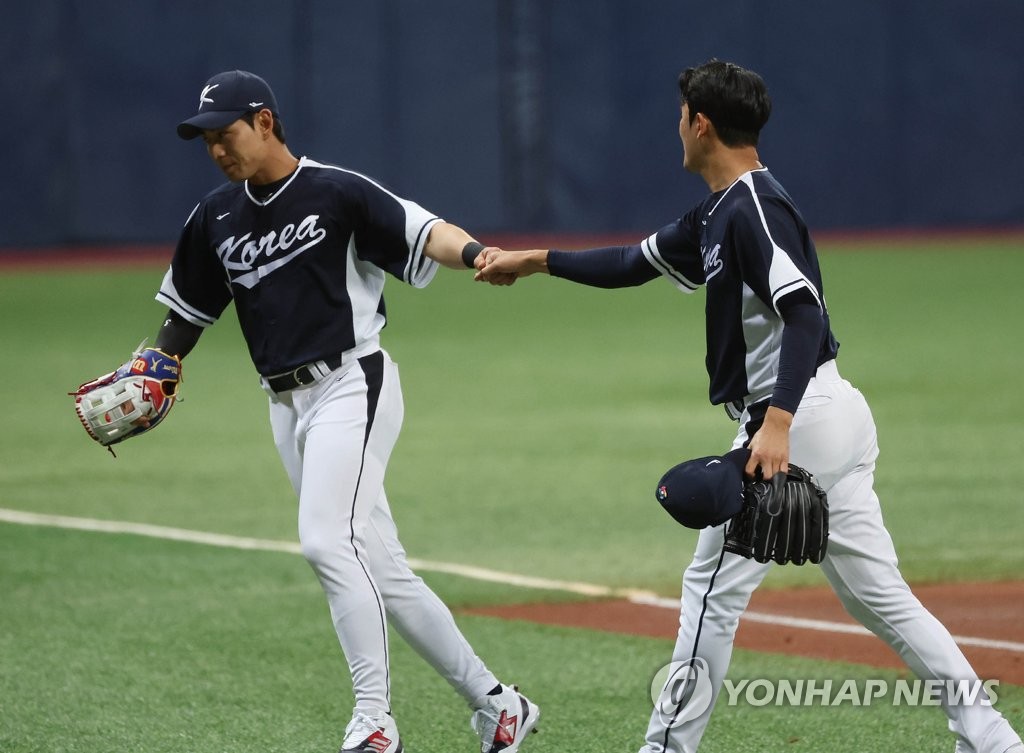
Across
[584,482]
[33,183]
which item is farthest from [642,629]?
[33,183]

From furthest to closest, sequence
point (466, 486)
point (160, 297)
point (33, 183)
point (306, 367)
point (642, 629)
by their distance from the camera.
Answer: point (33, 183) < point (466, 486) < point (642, 629) < point (160, 297) < point (306, 367)

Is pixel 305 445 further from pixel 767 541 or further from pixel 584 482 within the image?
pixel 584 482

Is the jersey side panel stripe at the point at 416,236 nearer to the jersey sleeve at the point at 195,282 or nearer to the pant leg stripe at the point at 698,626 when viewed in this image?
the jersey sleeve at the point at 195,282

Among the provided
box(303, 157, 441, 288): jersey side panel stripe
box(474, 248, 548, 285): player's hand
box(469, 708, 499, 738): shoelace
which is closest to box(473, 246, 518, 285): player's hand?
box(474, 248, 548, 285): player's hand

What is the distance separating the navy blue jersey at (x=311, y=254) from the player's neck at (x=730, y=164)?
908mm

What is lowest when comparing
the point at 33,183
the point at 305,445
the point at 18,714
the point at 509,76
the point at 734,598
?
the point at 18,714

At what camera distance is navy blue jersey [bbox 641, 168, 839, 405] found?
396cm

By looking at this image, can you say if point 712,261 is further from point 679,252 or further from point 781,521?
point 781,521

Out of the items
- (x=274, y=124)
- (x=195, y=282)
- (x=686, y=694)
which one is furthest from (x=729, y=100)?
(x=195, y=282)

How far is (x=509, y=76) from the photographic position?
2380 cm

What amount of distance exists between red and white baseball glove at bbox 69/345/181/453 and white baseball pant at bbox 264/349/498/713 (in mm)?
418

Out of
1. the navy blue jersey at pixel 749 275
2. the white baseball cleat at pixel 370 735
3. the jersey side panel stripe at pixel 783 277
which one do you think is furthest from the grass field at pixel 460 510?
the jersey side panel stripe at pixel 783 277

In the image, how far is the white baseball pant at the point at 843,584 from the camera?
4.09 meters

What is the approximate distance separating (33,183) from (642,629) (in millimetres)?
17464
